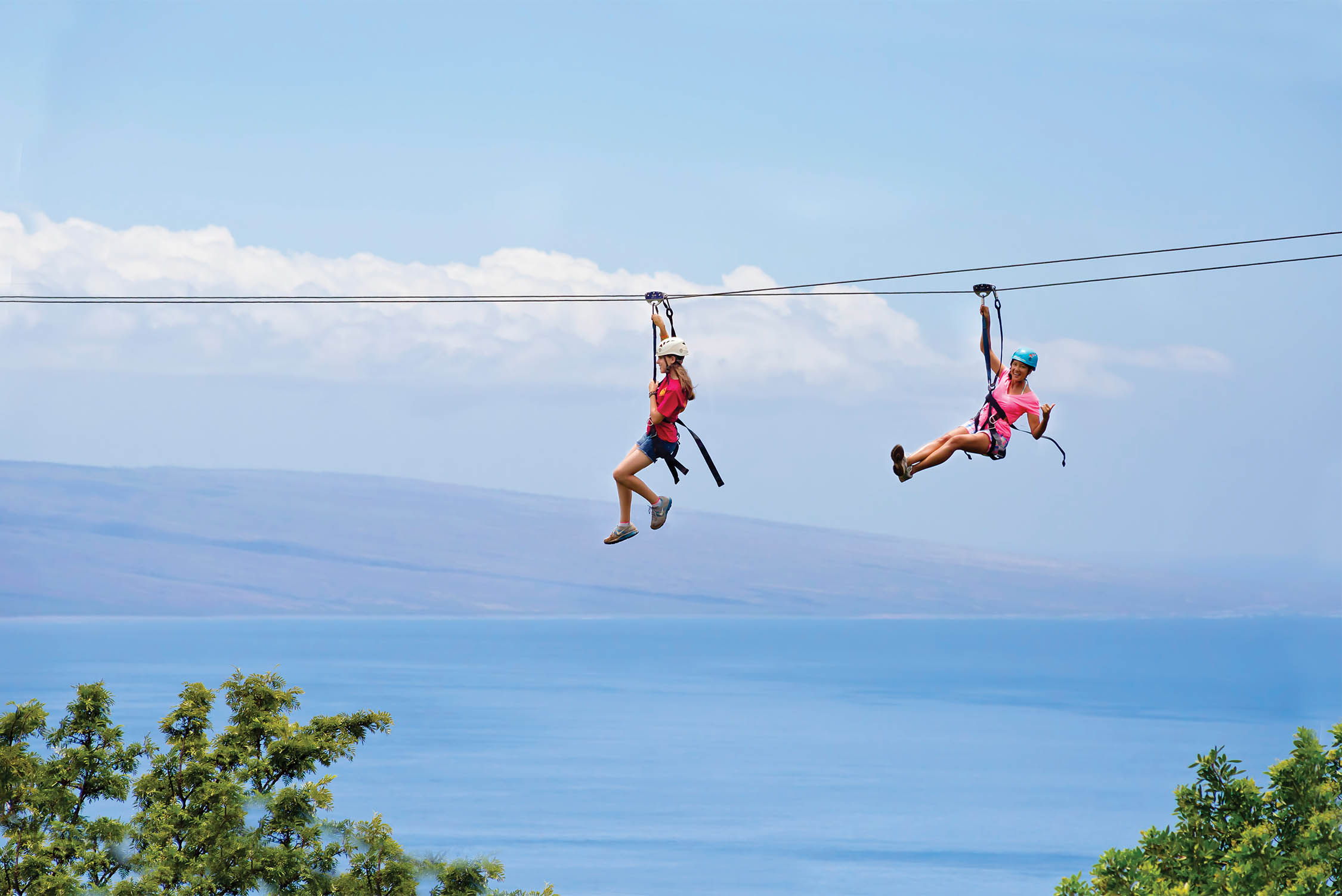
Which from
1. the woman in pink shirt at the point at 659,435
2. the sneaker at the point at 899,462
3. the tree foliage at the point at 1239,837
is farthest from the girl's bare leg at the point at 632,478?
the tree foliage at the point at 1239,837

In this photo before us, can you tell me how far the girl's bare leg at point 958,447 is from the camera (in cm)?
1527

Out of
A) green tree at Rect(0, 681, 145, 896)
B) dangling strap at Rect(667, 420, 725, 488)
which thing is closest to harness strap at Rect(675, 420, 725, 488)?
dangling strap at Rect(667, 420, 725, 488)

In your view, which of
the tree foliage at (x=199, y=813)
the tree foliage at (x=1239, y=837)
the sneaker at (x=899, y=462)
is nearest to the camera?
the tree foliage at (x=1239, y=837)

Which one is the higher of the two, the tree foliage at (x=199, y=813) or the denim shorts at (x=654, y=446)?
the denim shorts at (x=654, y=446)

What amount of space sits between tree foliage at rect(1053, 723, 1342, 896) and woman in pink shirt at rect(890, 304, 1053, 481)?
4004 mm

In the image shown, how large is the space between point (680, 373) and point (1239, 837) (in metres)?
7.27

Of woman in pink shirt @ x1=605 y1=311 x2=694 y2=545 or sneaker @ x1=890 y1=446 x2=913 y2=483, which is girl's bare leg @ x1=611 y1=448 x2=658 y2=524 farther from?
sneaker @ x1=890 y1=446 x2=913 y2=483

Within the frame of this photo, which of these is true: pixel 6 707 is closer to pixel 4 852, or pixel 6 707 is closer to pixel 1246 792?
pixel 4 852

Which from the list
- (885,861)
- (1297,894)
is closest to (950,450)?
(1297,894)

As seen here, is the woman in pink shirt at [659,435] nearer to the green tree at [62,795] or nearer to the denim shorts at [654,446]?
the denim shorts at [654,446]

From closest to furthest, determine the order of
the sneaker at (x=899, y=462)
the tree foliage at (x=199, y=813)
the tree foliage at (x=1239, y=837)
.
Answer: the tree foliage at (x=1239, y=837) < the sneaker at (x=899, y=462) < the tree foliage at (x=199, y=813)

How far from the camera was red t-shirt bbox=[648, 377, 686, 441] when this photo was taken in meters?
15.5

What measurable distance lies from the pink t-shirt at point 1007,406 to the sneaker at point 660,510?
11.7 feet

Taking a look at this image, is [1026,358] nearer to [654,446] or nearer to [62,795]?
[654,446]
